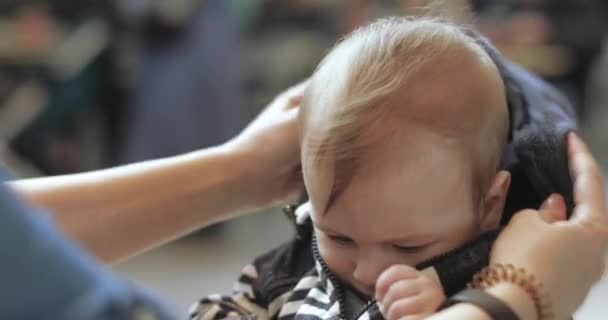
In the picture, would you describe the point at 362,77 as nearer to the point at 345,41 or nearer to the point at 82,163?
the point at 345,41

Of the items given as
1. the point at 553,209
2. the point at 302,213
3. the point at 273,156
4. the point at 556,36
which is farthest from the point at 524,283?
the point at 556,36

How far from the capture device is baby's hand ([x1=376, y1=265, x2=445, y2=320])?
0.80 meters

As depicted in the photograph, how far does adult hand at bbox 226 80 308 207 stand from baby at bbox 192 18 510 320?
178 mm

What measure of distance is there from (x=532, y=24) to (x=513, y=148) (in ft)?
8.76

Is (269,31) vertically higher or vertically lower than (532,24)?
higher

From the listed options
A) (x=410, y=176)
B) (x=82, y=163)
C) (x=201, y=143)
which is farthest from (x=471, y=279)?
(x=82, y=163)

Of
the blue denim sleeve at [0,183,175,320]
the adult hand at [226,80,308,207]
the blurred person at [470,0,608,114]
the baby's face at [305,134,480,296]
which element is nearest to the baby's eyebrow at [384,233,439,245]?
the baby's face at [305,134,480,296]

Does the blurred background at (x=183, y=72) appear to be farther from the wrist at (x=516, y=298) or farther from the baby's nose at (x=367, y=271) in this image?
the wrist at (x=516, y=298)

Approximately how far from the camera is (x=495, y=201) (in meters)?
0.89

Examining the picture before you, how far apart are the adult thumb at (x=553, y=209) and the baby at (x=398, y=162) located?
0.04 meters

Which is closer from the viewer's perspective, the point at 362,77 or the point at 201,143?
the point at 362,77

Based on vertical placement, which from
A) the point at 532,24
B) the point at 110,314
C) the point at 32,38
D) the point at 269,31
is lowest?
the point at 532,24

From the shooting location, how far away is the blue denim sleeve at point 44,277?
0.44 m

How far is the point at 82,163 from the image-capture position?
3.28 m
